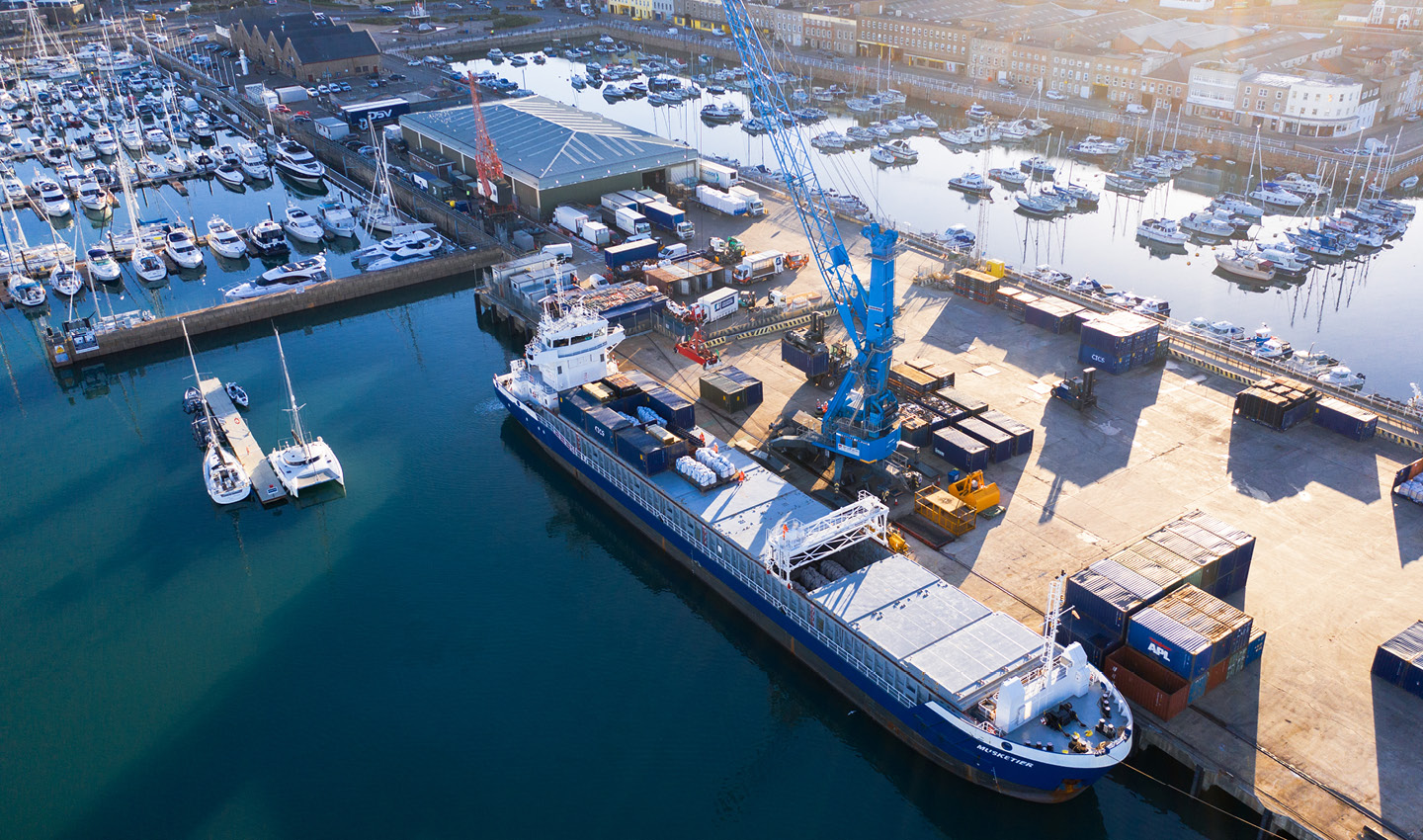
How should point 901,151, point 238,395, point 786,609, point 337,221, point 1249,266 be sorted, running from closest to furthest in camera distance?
point 786,609, point 238,395, point 1249,266, point 337,221, point 901,151

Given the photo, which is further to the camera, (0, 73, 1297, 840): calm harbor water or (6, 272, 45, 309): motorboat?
(6, 272, 45, 309): motorboat

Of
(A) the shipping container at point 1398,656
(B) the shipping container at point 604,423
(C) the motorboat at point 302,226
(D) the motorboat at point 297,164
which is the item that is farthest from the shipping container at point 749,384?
(D) the motorboat at point 297,164

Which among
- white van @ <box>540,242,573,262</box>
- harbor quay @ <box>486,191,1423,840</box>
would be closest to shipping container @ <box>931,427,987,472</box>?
harbor quay @ <box>486,191,1423,840</box>

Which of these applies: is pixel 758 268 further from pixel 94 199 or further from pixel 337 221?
pixel 94 199

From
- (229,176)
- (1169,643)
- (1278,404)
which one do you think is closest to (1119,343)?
(1278,404)

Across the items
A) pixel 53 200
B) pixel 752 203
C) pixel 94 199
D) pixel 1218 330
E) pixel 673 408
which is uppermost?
pixel 53 200

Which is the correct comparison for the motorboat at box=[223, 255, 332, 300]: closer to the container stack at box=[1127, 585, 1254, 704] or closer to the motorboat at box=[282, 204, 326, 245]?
the motorboat at box=[282, 204, 326, 245]
